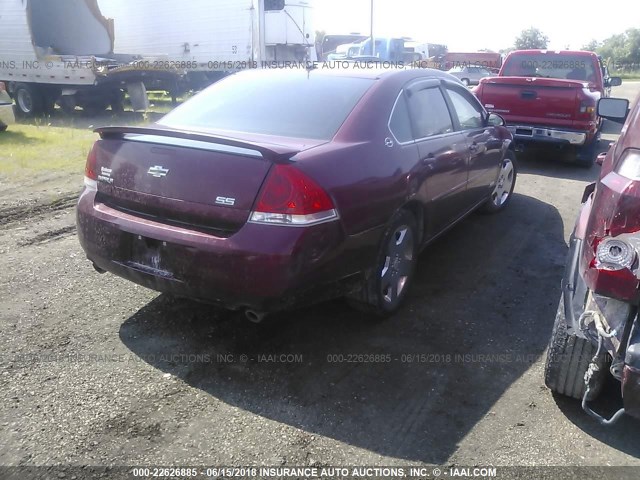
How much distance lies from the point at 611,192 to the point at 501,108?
6.71 meters

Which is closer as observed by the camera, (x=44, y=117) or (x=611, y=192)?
(x=611, y=192)

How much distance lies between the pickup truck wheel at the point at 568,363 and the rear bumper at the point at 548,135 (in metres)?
6.03

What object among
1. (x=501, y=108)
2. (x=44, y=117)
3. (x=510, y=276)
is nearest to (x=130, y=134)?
(x=510, y=276)

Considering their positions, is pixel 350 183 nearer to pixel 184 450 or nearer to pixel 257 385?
pixel 257 385

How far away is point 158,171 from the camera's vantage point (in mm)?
3102

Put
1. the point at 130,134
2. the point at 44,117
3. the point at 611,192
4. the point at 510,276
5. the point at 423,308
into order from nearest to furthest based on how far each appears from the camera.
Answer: the point at 611,192
the point at 130,134
the point at 423,308
the point at 510,276
the point at 44,117

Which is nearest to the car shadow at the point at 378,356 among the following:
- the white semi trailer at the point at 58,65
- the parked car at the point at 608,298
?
the parked car at the point at 608,298

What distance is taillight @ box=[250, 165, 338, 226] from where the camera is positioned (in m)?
2.86

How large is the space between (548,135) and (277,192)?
6522 mm

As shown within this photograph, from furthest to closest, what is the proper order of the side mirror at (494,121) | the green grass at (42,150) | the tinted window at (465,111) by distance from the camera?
the green grass at (42,150) < the side mirror at (494,121) < the tinted window at (465,111)

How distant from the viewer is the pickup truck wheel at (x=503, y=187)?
5.97 m

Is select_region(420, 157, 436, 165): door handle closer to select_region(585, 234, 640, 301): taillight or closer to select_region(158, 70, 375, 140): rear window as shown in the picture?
select_region(158, 70, 375, 140): rear window

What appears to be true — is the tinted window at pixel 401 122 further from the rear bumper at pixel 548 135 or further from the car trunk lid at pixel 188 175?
the rear bumper at pixel 548 135

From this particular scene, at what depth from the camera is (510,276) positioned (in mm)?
4520
